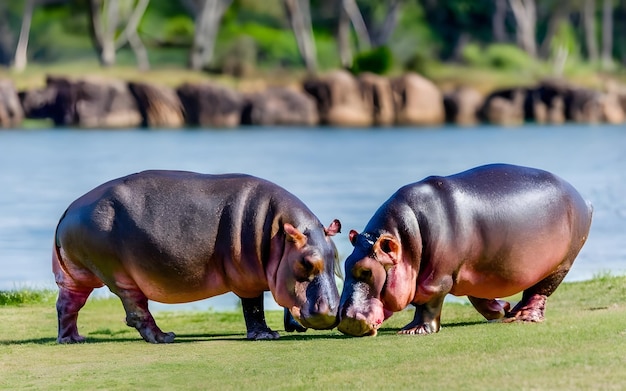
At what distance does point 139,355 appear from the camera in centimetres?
715

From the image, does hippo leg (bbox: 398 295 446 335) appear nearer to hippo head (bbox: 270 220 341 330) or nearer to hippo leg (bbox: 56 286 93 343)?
hippo head (bbox: 270 220 341 330)

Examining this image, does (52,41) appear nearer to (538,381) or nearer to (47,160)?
(47,160)

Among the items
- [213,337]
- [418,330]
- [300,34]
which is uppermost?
[418,330]

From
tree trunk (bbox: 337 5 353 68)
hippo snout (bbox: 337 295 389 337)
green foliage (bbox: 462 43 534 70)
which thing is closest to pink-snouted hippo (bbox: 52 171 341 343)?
hippo snout (bbox: 337 295 389 337)

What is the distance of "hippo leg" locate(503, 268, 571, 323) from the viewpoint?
25.8 feet

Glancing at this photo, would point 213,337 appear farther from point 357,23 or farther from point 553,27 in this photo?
point 553,27

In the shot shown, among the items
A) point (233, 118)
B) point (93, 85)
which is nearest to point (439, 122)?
point (233, 118)

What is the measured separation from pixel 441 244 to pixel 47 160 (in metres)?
23.8

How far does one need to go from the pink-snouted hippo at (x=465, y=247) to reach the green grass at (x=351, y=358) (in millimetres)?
174

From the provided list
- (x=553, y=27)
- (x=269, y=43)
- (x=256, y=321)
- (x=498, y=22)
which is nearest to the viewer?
(x=256, y=321)

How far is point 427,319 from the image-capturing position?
A: 750 cm

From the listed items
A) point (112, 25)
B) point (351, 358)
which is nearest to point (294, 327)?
point (351, 358)

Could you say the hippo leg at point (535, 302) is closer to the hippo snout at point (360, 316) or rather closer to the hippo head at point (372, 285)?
the hippo head at point (372, 285)

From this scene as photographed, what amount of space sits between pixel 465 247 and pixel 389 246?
594 millimetres
